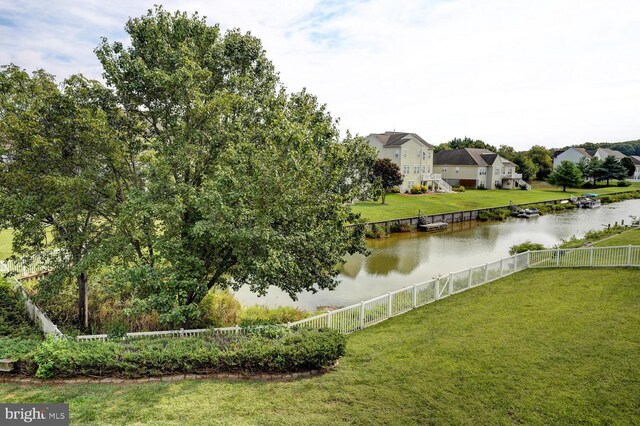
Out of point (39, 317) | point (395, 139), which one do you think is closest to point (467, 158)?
point (395, 139)

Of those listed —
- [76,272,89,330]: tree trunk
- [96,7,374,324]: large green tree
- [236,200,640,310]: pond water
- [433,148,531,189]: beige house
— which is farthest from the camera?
[433,148,531,189]: beige house

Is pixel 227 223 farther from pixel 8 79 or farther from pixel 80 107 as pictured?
pixel 8 79

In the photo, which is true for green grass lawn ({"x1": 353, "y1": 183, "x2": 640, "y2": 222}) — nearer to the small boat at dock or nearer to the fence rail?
the small boat at dock

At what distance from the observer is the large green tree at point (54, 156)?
11.0 m

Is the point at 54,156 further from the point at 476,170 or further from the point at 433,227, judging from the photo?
the point at 476,170

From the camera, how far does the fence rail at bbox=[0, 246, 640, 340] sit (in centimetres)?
1138

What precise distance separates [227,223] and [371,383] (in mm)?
5184

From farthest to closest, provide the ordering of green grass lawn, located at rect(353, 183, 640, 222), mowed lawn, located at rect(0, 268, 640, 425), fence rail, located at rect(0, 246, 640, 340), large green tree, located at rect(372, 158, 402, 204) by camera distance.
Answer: large green tree, located at rect(372, 158, 402, 204) → green grass lawn, located at rect(353, 183, 640, 222) → fence rail, located at rect(0, 246, 640, 340) → mowed lawn, located at rect(0, 268, 640, 425)

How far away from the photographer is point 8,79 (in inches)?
436

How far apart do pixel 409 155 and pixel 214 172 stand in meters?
49.9

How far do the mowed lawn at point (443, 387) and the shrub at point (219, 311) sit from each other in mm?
5932

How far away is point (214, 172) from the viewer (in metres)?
11.6

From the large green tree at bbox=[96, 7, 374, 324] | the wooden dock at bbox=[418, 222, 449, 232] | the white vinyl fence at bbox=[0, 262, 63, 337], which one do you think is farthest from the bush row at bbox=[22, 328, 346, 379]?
the wooden dock at bbox=[418, 222, 449, 232]

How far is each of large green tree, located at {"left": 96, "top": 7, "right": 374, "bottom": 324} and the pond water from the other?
714cm
